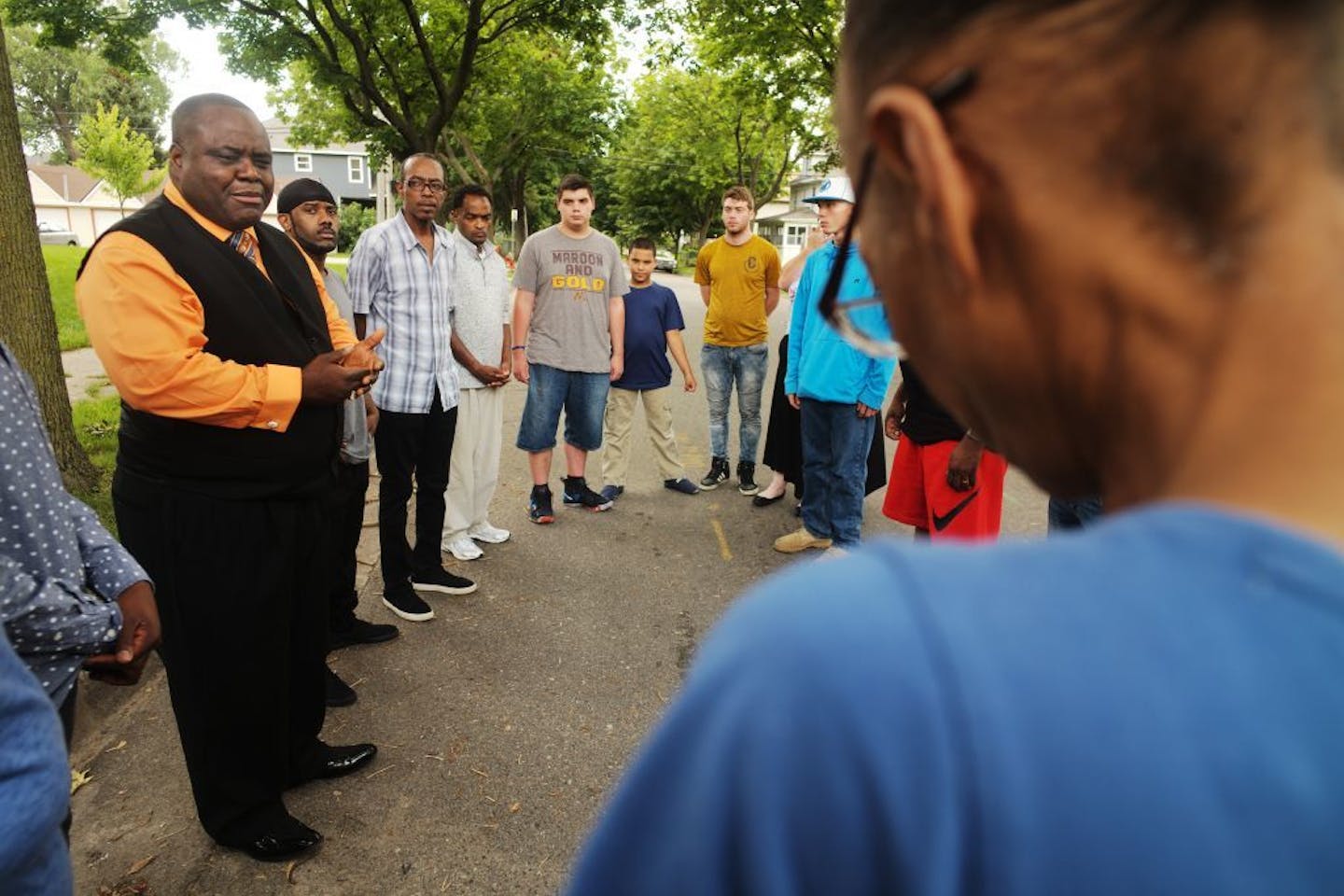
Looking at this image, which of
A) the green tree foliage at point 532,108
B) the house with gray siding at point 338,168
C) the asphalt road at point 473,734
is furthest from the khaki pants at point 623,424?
the house with gray siding at point 338,168

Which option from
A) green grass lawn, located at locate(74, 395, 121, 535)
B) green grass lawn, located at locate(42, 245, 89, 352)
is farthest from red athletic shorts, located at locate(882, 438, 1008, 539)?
green grass lawn, located at locate(42, 245, 89, 352)

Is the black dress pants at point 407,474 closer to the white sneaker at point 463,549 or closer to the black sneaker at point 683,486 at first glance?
the white sneaker at point 463,549

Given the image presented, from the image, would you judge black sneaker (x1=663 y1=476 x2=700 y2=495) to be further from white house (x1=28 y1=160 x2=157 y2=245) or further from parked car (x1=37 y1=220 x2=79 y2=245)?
white house (x1=28 y1=160 x2=157 y2=245)

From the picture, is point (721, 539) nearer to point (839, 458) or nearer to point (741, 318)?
point (839, 458)

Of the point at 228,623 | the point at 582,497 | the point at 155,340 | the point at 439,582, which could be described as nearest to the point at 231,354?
the point at 155,340

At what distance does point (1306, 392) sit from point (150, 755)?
360 centimetres

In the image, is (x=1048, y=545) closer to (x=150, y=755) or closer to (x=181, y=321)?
(x=181, y=321)

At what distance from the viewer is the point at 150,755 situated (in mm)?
3047

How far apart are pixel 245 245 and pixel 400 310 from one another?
1610 mm

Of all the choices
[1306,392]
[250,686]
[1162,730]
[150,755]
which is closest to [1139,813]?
[1162,730]

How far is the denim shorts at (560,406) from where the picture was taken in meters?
5.62

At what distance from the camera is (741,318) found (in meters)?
6.33

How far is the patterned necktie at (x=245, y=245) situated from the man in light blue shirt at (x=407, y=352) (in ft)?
4.97

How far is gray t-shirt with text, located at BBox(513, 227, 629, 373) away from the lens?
552 centimetres
